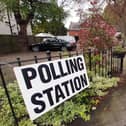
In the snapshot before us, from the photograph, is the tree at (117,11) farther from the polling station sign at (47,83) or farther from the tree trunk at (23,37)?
the tree trunk at (23,37)

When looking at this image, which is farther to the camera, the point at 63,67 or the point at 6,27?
the point at 6,27

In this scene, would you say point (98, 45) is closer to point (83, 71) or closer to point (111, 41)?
point (111, 41)

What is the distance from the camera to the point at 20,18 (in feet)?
51.0

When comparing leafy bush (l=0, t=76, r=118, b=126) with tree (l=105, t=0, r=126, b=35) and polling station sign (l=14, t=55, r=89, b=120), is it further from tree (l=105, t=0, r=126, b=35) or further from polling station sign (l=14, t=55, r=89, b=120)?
tree (l=105, t=0, r=126, b=35)

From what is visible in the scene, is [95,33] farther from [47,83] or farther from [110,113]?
[47,83]

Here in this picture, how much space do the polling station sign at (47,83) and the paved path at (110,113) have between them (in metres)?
0.61

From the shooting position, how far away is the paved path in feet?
8.34

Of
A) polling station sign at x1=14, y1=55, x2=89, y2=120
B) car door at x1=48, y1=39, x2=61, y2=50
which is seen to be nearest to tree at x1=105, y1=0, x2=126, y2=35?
polling station sign at x1=14, y1=55, x2=89, y2=120

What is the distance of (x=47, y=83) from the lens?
77.5 inches

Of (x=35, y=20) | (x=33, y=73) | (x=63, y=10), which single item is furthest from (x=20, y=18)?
(x=33, y=73)

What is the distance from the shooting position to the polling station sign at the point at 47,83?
1.75 metres

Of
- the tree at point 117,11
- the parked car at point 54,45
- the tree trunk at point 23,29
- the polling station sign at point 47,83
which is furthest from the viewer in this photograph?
the parked car at point 54,45

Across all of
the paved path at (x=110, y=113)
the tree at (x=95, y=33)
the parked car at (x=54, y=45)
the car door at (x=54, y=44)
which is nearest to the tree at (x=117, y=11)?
the tree at (x=95, y=33)

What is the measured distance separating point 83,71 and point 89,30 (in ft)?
7.84
